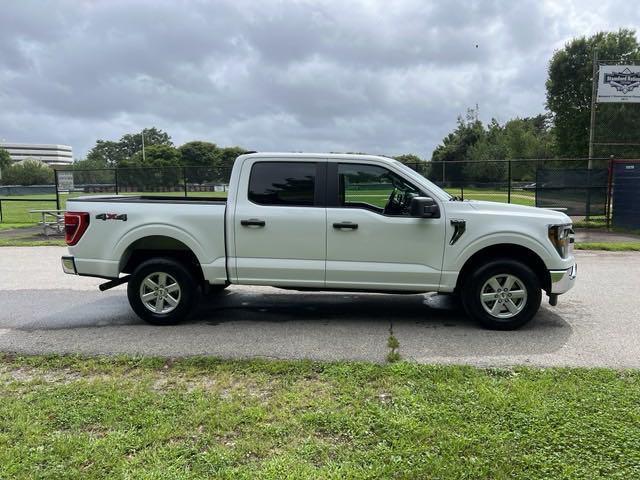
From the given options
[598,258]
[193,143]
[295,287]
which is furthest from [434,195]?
[193,143]

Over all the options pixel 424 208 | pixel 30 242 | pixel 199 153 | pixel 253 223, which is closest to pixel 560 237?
pixel 424 208

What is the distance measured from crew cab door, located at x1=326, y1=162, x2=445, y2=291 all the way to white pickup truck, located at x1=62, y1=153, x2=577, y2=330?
0.04ft

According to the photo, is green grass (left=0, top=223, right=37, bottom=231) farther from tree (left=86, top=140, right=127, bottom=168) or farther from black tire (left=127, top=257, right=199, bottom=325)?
tree (left=86, top=140, right=127, bottom=168)

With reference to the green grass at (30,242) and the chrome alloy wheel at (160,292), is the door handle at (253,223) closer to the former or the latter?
the chrome alloy wheel at (160,292)

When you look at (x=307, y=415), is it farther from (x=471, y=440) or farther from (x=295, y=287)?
(x=295, y=287)

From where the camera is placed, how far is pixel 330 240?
555 cm

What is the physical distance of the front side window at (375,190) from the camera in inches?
222

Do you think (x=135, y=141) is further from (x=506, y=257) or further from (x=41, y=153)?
(x=506, y=257)

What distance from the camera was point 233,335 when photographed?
5.46m

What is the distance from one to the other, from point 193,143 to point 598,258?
3708 inches

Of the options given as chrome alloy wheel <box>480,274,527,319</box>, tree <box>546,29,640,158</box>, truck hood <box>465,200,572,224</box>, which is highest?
tree <box>546,29,640,158</box>

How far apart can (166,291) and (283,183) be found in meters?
1.84

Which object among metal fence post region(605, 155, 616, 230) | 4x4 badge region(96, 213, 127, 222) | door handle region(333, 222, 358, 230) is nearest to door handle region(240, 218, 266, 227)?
door handle region(333, 222, 358, 230)

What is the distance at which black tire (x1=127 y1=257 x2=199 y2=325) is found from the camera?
578cm
